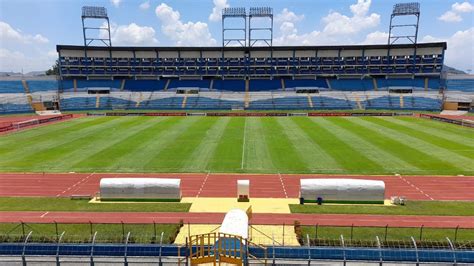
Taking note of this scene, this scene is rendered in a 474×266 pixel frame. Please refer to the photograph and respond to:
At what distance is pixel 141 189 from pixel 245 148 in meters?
17.6

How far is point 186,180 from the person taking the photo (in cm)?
2802

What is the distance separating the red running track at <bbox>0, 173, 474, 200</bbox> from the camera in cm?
2488

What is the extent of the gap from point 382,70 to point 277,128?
183ft

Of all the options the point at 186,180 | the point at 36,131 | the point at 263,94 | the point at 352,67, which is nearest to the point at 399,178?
the point at 186,180

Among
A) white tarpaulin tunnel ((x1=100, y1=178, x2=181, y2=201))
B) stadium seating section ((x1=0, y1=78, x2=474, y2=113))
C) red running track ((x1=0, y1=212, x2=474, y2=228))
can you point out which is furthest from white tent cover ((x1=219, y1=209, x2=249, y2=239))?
stadium seating section ((x1=0, y1=78, x2=474, y2=113))

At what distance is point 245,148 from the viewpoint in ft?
128

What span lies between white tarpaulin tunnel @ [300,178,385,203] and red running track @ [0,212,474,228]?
92.4 inches

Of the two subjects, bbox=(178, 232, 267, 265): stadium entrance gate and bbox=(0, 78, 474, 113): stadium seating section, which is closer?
bbox=(178, 232, 267, 265): stadium entrance gate

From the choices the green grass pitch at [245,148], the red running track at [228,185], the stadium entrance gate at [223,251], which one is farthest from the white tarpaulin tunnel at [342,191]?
the stadium entrance gate at [223,251]

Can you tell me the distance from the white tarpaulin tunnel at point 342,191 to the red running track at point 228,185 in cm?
194

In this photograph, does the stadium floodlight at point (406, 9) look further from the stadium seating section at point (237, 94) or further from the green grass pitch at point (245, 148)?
the green grass pitch at point (245, 148)

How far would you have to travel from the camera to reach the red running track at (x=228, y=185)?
2488 centimetres

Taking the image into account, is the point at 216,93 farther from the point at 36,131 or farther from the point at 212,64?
the point at 36,131

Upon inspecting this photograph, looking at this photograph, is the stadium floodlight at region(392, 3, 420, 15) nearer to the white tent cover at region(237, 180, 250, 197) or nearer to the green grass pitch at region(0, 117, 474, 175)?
the green grass pitch at region(0, 117, 474, 175)
